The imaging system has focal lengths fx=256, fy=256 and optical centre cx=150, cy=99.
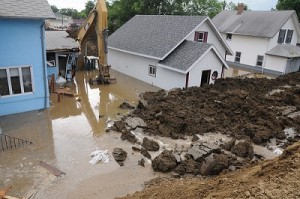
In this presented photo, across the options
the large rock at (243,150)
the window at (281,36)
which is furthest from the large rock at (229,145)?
the window at (281,36)

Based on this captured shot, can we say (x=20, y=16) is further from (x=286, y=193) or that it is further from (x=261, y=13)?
(x=261, y=13)

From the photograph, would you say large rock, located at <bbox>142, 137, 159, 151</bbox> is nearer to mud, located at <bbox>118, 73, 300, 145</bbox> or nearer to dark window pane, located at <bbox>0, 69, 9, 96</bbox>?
mud, located at <bbox>118, 73, 300, 145</bbox>

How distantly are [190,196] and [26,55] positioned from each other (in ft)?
34.6

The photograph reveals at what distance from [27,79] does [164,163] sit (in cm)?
833

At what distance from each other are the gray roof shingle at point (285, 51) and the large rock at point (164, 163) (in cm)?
2082

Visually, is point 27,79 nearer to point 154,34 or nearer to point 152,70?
point 152,70

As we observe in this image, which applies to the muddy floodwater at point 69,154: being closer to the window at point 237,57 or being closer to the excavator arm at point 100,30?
the excavator arm at point 100,30

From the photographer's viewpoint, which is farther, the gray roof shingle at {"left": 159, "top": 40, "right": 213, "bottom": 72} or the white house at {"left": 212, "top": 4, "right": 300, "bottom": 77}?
the white house at {"left": 212, "top": 4, "right": 300, "bottom": 77}

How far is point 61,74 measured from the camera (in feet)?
66.8

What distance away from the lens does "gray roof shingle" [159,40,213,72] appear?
17906 millimetres

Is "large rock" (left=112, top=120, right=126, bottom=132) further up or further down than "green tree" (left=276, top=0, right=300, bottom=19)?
further down

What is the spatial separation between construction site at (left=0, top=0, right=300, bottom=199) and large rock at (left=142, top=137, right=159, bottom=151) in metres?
0.04

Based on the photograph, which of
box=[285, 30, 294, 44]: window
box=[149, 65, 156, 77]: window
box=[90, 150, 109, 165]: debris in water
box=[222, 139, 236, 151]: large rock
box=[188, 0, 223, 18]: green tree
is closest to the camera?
box=[90, 150, 109, 165]: debris in water

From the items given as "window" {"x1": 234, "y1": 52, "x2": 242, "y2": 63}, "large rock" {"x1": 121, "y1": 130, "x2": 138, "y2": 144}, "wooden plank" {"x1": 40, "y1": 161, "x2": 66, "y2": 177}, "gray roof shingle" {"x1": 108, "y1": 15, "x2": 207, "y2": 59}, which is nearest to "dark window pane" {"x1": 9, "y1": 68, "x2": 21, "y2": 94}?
"wooden plank" {"x1": 40, "y1": 161, "x2": 66, "y2": 177}
